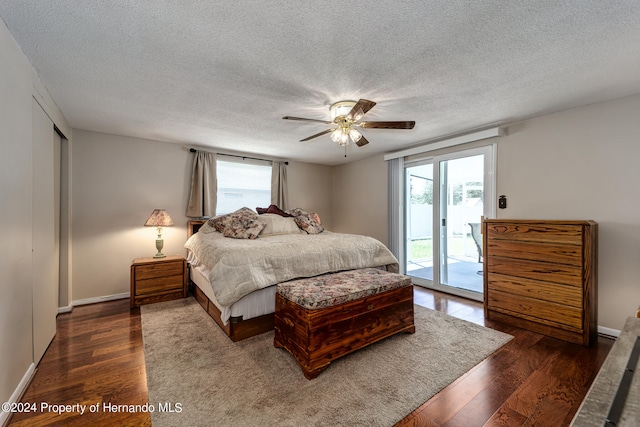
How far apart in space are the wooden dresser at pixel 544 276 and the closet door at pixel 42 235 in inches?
165

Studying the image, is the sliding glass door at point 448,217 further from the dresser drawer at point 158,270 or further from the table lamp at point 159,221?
the table lamp at point 159,221

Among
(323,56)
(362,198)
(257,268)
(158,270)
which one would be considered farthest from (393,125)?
(158,270)

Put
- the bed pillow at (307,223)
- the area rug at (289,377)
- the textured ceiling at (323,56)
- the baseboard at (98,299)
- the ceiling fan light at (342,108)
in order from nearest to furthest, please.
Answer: the textured ceiling at (323,56), the area rug at (289,377), the ceiling fan light at (342,108), the baseboard at (98,299), the bed pillow at (307,223)

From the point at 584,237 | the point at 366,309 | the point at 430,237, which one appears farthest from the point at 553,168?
the point at 366,309

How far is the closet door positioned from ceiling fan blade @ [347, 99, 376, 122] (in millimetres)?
2499

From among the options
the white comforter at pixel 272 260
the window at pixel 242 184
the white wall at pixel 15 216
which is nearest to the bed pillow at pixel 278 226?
the white comforter at pixel 272 260

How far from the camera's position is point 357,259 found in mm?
3053

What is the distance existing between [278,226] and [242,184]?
4.29 ft

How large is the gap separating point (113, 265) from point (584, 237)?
17.7ft

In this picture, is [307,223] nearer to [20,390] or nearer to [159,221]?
[159,221]

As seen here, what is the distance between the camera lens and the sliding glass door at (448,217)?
3551 mm

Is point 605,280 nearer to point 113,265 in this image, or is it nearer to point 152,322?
point 152,322

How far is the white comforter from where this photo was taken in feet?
7.71

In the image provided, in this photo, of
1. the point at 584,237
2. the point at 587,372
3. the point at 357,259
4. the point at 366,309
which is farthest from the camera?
the point at 357,259
